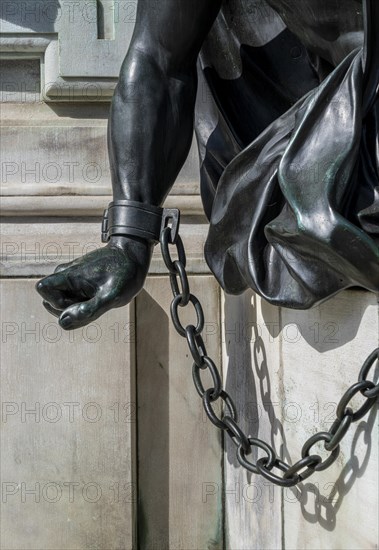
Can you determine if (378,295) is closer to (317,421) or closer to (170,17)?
(317,421)

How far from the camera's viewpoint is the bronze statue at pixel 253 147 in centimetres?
145

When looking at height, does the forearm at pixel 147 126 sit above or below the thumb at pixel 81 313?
above

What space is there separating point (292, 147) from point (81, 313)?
475 mm

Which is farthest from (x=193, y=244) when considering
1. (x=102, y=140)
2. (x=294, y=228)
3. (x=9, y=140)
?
(x=294, y=228)

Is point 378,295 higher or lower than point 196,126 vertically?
lower

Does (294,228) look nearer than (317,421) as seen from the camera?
Yes

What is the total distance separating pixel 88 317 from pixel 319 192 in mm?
466

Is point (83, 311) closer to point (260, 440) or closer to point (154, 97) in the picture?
point (260, 440)

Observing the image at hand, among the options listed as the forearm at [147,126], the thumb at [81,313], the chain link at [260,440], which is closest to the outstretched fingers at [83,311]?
the thumb at [81,313]

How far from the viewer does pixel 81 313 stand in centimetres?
154

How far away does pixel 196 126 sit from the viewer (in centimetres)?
211

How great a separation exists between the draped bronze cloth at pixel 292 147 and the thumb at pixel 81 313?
0.98ft

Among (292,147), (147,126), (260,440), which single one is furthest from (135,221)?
(260,440)

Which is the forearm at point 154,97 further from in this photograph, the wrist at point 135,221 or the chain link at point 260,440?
the chain link at point 260,440
